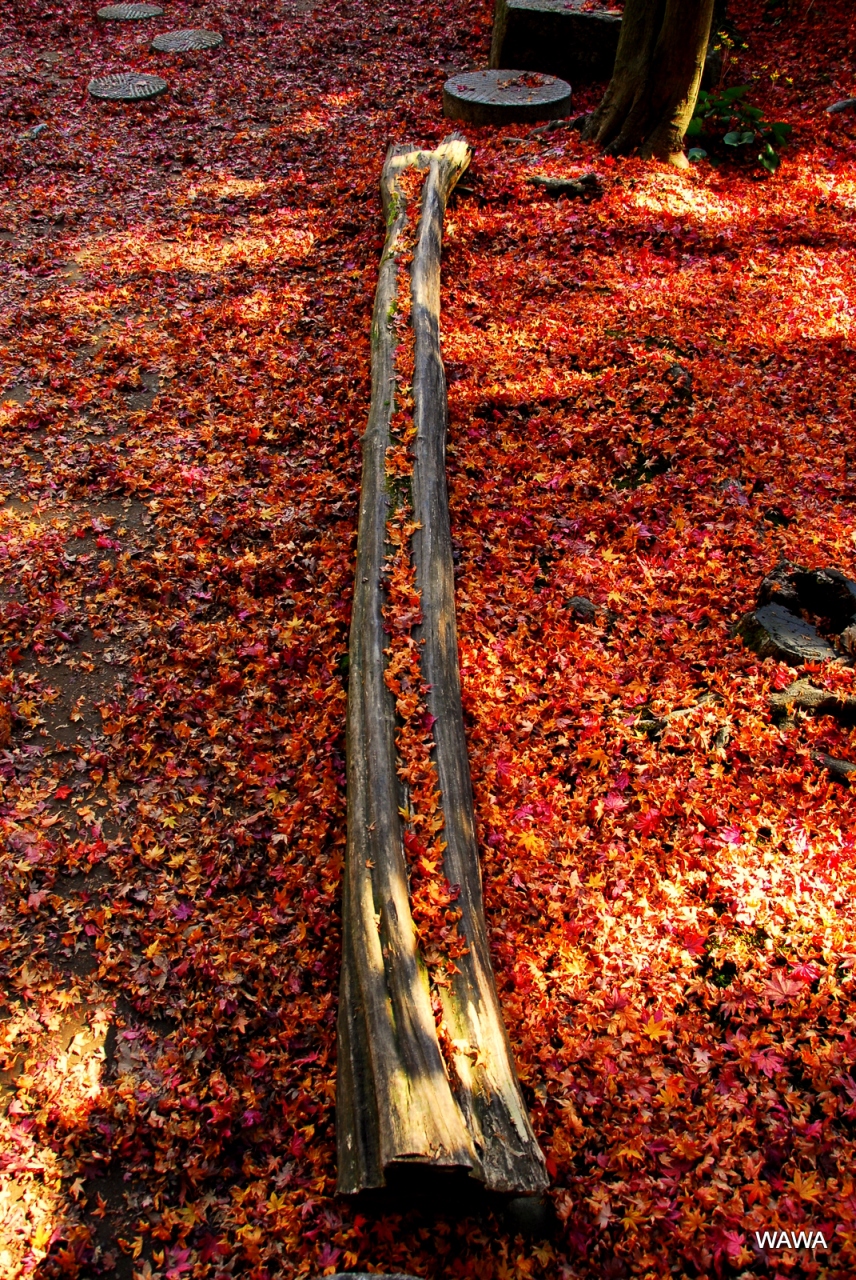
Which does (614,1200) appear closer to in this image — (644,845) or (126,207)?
(644,845)

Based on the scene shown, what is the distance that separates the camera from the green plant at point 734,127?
9031 millimetres

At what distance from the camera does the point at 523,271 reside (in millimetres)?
8000

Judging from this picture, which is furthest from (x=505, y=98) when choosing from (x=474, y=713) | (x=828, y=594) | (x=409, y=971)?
(x=409, y=971)

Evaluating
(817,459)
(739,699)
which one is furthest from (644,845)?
(817,459)

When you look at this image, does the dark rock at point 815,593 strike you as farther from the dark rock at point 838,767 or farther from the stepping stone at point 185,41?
the stepping stone at point 185,41

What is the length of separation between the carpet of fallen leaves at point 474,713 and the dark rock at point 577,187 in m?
0.39

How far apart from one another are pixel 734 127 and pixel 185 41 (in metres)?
9.98

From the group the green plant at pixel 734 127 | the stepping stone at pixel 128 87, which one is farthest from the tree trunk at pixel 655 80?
the stepping stone at pixel 128 87

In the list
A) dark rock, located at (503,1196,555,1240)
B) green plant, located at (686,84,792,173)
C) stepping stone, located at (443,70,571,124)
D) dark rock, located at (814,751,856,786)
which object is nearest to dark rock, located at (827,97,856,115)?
green plant, located at (686,84,792,173)

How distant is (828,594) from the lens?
14.6 ft

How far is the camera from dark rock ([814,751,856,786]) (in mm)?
3805

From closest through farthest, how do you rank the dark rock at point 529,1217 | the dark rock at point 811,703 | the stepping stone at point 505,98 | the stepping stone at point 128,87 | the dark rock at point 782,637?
the dark rock at point 529,1217 → the dark rock at point 811,703 → the dark rock at point 782,637 → the stepping stone at point 505,98 → the stepping stone at point 128,87

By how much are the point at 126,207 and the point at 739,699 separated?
9800 millimetres


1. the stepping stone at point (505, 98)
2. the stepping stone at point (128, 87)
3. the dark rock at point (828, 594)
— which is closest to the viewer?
the dark rock at point (828, 594)
